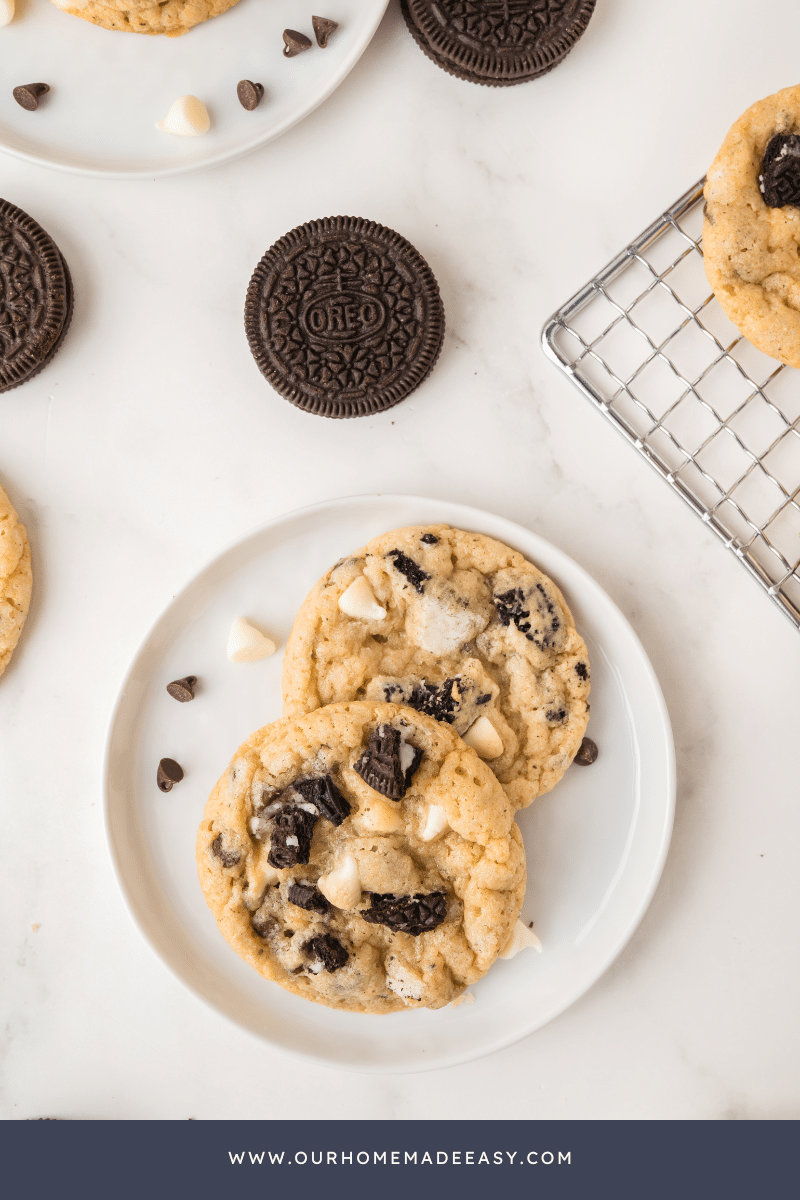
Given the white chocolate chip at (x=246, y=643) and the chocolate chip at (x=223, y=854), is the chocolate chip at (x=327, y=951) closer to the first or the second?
the chocolate chip at (x=223, y=854)

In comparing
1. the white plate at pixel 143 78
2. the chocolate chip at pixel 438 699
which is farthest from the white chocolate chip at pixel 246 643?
the white plate at pixel 143 78

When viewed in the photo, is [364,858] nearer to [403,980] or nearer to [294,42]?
[403,980]

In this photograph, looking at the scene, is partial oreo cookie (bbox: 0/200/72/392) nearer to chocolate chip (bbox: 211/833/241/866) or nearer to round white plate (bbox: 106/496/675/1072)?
round white plate (bbox: 106/496/675/1072)

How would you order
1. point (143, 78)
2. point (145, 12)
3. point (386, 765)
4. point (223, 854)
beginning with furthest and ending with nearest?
1. point (143, 78)
2. point (145, 12)
3. point (223, 854)
4. point (386, 765)

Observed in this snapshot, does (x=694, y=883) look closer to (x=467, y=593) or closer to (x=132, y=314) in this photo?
(x=467, y=593)

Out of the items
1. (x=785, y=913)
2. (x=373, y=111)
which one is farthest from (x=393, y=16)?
(x=785, y=913)

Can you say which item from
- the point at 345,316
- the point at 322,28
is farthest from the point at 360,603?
the point at 322,28

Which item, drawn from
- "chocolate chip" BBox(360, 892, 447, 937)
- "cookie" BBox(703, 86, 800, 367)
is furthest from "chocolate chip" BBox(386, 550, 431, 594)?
"cookie" BBox(703, 86, 800, 367)
